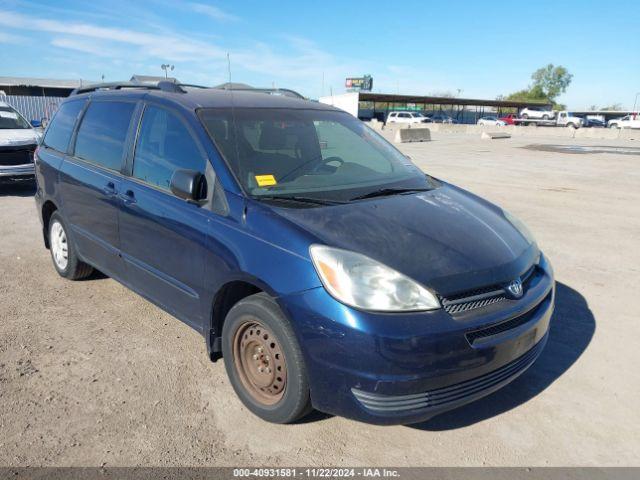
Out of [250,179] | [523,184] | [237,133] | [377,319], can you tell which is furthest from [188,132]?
[523,184]

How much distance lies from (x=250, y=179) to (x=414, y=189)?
46.8 inches

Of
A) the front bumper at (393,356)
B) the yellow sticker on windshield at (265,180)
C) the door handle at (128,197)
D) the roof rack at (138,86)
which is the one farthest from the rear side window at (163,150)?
the front bumper at (393,356)

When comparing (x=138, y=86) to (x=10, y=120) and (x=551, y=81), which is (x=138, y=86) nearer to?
(x=10, y=120)

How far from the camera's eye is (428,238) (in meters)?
2.82

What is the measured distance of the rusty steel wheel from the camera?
275 centimetres

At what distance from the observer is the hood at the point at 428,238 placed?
101 inches

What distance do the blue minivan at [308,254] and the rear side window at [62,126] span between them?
61 cm

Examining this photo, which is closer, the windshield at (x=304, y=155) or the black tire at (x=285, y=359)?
the black tire at (x=285, y=359)

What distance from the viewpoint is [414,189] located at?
357 cm

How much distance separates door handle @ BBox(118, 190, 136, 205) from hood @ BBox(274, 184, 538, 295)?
4.56 feet

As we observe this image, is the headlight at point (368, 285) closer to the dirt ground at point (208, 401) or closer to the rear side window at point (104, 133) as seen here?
the dirt ground at point (208, 401)

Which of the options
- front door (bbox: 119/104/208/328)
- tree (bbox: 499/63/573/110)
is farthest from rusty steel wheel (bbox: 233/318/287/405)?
tree (bbox: 499/63/573/110)

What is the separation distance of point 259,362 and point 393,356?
0.88 m

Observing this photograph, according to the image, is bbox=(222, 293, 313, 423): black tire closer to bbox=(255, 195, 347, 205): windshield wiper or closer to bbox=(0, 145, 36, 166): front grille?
bbox=(255, 195, 347, 205): windshield wiper
